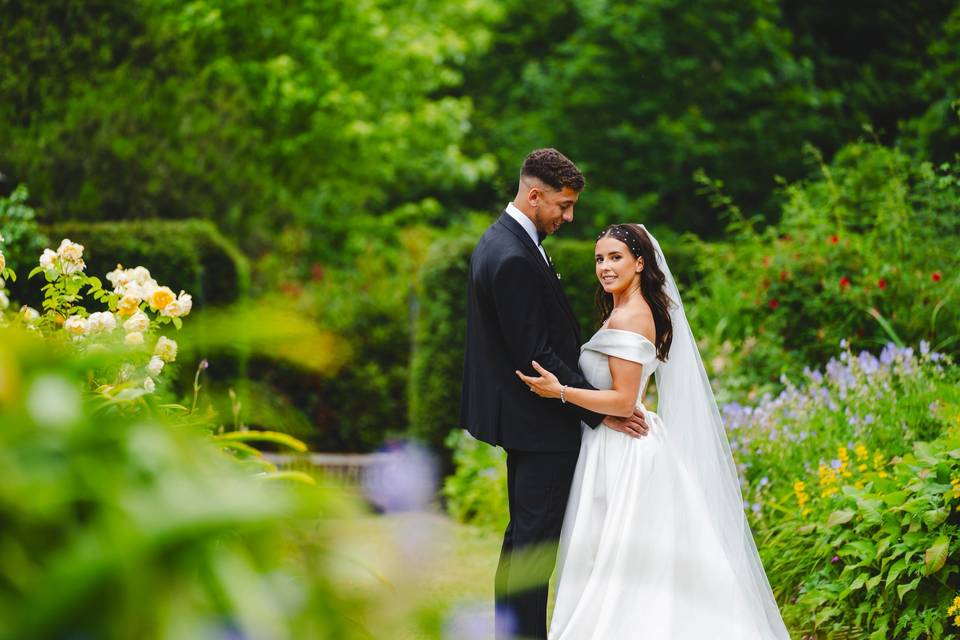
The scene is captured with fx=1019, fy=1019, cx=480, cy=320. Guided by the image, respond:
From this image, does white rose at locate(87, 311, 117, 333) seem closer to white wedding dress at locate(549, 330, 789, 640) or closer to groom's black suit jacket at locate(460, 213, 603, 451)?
groom's black suit jacket at locate(460, 213, 603, 451)

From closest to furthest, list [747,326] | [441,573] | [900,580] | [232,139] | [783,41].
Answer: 1. [441,573]
2. [900,580]
3. [747,326]
4. [232,139]
5. [783,41]

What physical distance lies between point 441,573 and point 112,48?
38.5ft

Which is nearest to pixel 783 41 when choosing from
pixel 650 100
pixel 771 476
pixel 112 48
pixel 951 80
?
pixel 650 100

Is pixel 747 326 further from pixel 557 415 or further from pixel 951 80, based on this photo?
pixel 951 80

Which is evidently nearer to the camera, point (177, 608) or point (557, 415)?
point (177, 608)

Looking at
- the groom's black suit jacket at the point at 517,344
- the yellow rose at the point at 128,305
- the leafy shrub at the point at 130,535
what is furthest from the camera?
the groom's black suit jacket at the point at 517,344

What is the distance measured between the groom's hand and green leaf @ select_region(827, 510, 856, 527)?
869 mm

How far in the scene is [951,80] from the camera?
12977 mm

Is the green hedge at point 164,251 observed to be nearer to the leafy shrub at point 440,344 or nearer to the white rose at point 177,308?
the leafy shrub at point 440,344

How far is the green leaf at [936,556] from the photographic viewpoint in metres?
3.51

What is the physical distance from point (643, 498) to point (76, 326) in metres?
2.12

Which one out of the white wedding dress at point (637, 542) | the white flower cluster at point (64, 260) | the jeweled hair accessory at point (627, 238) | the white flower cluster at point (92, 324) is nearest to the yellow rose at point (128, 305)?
the white flower cluster at point (92, 324)

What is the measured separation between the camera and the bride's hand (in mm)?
3730

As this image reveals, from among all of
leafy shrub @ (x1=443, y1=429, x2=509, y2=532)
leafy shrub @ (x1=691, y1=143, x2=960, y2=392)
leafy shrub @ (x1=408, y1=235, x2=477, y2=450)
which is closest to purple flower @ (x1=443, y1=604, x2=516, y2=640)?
leafy shrub @ (x1=691, y1=143, x2=960, y2=392)
